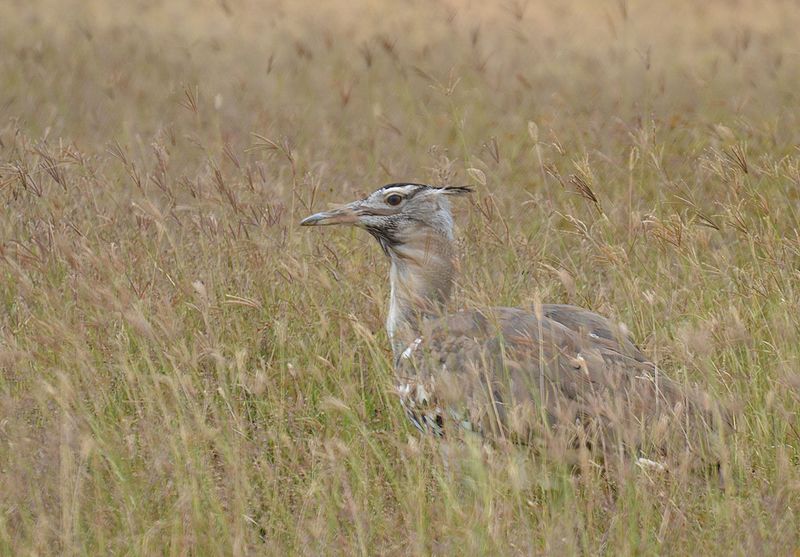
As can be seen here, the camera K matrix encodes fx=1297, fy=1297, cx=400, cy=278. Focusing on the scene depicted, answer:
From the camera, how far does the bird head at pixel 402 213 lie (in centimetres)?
452

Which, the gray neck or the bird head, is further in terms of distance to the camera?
the bird head

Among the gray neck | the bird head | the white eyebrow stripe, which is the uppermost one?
the white eyebrow stripe

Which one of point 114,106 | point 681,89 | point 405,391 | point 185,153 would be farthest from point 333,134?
point 405,391

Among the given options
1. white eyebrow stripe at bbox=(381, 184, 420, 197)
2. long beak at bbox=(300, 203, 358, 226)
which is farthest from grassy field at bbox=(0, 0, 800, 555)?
white eyebrow stripe at bbox=(381, 184, 420, 197)

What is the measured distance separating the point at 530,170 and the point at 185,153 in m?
1.97

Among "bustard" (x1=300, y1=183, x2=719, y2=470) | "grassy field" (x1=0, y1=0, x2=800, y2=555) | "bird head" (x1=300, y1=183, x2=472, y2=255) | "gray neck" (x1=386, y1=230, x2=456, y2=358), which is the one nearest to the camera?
"grassy field" (x1=0, y1=0, x2=800, y2=555)

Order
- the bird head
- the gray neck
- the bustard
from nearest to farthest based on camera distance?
the bustard
the gray neck
the bird head

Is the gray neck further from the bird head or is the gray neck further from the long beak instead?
the long beak

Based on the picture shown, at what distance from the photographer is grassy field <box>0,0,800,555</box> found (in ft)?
10.2

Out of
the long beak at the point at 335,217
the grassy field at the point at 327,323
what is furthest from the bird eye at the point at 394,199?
the grassy field at the point at 327,323

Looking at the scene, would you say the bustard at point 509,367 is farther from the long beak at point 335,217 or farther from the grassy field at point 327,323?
the grassy field at point 327,323

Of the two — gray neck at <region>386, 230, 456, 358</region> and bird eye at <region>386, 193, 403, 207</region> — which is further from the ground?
bird eye at <region>386, 193, 403, 207</region>

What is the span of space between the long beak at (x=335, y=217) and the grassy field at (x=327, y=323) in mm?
89

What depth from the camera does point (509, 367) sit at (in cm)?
379
